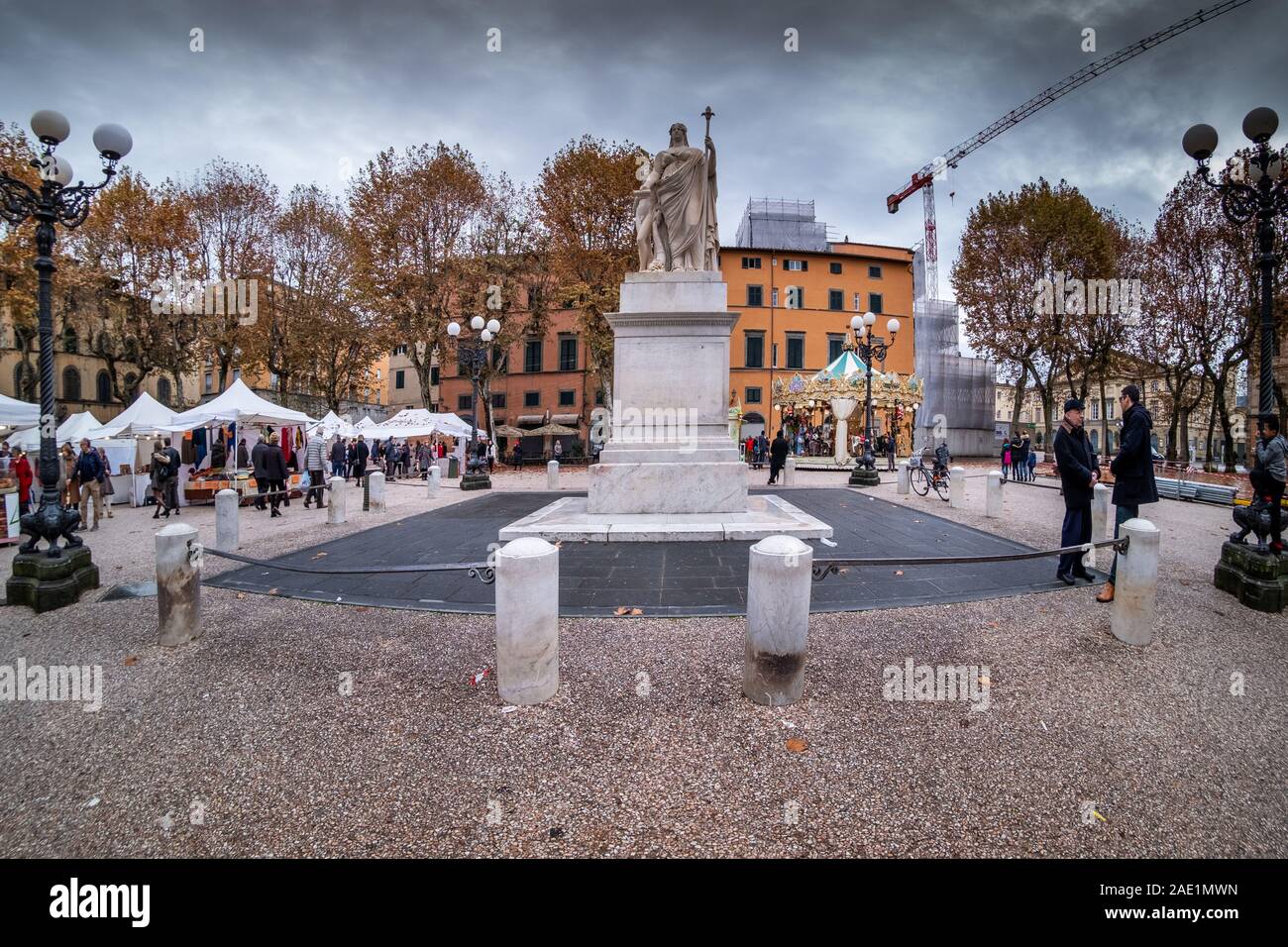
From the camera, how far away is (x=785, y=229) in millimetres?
48250

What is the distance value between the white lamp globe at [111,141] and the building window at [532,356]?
38.3 meters

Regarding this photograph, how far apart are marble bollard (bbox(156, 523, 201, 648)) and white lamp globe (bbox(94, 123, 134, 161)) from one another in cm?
504

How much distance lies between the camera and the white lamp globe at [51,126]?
223 inches

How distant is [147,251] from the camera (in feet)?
77.9

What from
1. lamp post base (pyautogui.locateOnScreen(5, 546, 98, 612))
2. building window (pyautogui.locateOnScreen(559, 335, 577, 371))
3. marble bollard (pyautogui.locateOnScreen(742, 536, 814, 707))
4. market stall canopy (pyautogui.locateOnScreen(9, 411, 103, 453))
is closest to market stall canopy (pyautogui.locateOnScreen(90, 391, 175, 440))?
market stall canopy (pyautogui.locateOnScreen(9, 411, 103, 453))

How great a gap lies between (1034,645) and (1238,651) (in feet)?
5.26

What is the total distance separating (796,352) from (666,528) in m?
40.1

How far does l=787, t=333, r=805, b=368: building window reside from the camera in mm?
44188

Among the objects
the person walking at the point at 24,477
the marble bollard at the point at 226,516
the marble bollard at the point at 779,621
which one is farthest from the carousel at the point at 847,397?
the person walking at the point at 24,477

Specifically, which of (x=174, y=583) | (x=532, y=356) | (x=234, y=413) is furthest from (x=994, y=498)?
(x=532, y=356)

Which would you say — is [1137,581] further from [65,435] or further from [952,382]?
[952,382]

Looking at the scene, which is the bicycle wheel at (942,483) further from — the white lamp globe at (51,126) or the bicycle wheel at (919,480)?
the white lamp globe at (51,126)

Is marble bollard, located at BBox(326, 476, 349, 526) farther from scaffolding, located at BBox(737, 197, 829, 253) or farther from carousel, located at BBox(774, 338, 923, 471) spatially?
scaffolding, located at BBox(737, 197, 829, 253)
